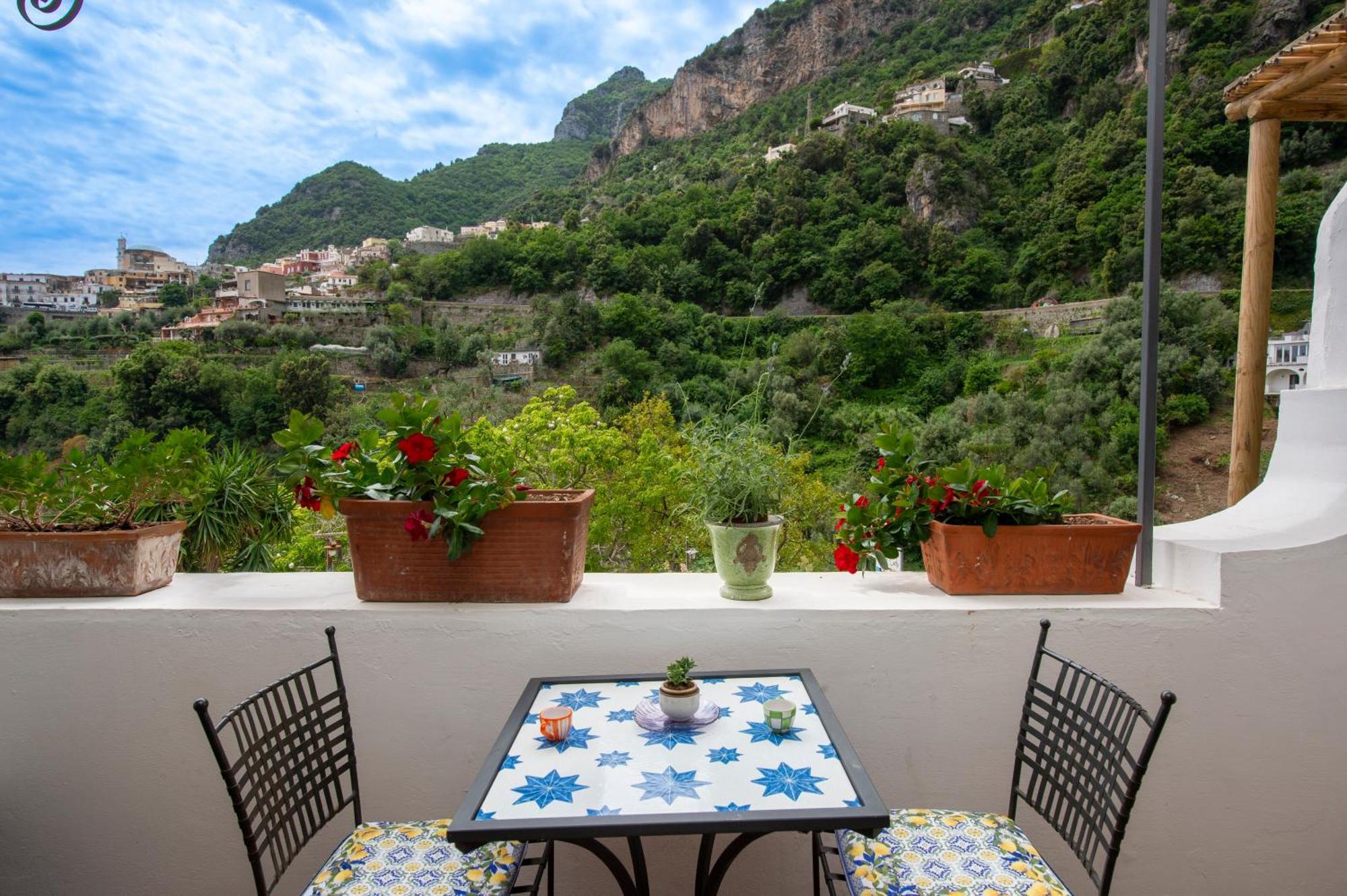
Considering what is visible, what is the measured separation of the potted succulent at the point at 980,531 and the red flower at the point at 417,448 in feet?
Result: 2.77

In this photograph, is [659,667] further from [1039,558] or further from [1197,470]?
[1197,470]

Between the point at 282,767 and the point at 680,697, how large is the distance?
0.59 metres

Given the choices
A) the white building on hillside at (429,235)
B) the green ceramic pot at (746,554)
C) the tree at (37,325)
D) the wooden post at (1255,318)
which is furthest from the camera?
the white building on hillside at (429,235)

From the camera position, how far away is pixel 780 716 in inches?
36.8

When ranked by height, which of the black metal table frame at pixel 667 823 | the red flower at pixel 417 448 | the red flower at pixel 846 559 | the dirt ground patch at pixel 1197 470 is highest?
the red flower at pixel 417 448

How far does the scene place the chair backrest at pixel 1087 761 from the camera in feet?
2.73

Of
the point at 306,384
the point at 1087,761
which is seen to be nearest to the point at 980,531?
the point at 1087,761

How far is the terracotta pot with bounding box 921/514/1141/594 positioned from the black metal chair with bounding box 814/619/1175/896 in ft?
0.65

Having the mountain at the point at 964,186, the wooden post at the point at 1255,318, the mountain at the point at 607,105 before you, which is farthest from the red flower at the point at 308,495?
the mountain at the point at 607,105

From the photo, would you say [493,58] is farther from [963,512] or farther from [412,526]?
[963,512]

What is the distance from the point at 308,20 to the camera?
2.66 metres

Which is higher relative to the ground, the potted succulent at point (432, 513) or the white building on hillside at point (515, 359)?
the white building on hillside at point (515, 359)

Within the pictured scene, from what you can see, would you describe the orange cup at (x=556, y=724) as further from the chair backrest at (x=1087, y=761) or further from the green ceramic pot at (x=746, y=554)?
the chair backrest at (x=1087, y=761)

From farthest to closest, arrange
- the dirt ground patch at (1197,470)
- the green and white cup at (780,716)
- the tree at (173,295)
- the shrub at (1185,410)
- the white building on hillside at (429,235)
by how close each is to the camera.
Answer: the white building on hillside at (429,235) < the tree at (173,295) < the shrub at (1185,410) < the dirt ground patch at (1197,470) < the green and white cup at (780,716)
